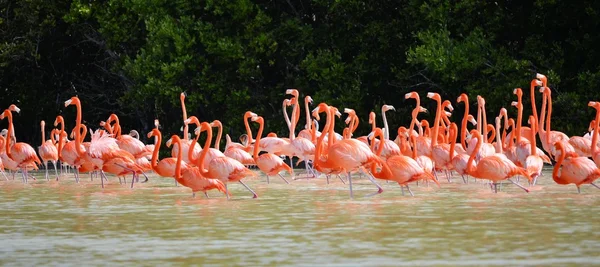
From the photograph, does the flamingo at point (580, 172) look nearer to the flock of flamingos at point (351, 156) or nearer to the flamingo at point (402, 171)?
the flock of flamingos at point (351, 156)

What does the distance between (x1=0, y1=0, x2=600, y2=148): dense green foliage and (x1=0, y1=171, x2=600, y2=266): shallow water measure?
8378 millimetres

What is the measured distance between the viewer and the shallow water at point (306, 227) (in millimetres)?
9461

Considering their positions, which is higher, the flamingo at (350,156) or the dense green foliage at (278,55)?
the dense green foliage at (278,55)

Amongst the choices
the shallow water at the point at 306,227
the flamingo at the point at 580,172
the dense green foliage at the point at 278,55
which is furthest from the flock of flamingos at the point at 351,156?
the dense green foliage at the point at 278,55

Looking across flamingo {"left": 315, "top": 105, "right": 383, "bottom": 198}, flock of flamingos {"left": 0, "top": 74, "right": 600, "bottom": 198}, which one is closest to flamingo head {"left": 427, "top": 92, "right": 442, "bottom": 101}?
flock of flamingos {"left": 0, "top": 74, "right": 600, "bottom": 198}

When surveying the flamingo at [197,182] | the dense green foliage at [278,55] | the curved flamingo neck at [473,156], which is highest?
the dense green foliage at [278,55]

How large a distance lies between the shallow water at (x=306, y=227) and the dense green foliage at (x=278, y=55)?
8378 mm

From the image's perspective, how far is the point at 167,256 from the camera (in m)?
9.52

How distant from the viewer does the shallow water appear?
946 cm

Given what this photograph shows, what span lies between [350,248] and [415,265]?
3.43ft

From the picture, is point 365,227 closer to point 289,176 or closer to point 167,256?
point 167,256

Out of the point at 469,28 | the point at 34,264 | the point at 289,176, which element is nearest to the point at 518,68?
the point at 469,28

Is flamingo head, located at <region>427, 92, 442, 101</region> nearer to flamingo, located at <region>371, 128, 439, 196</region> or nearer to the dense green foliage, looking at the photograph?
flamingo, located at <region>371, 128, 439, 196</region>

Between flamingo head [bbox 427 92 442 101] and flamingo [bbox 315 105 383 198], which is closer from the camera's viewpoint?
flamingo [bbox 315 105 383 198]
